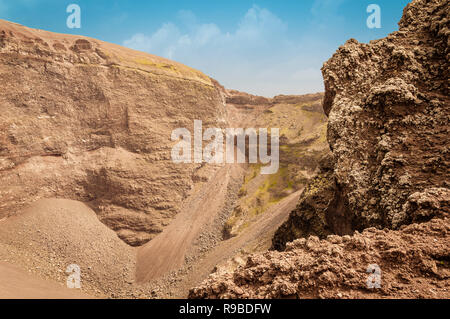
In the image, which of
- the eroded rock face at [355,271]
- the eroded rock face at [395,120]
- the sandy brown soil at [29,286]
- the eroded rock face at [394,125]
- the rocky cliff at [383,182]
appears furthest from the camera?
the sandy brown soil at [29,286]

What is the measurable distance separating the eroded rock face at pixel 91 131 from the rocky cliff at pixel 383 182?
20067mm

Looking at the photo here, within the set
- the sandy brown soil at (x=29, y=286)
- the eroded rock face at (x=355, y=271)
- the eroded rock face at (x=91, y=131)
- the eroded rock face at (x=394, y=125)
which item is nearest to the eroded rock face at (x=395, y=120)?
the eroded rock face at (x=394, y=125)

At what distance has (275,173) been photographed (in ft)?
116

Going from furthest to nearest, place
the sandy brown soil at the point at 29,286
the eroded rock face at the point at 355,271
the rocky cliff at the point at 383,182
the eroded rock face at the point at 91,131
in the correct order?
the eroded rock face at the point at 91,131 → the sandy brown soil at the point at 29,286 → the rocky cliff at the point at 383,182 → the eroded rock face at the point at 355,271

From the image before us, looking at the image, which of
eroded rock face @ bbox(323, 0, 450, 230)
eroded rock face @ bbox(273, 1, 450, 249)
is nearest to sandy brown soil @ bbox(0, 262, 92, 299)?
eroded rock face @ bbox(273, 1, 450, 249)

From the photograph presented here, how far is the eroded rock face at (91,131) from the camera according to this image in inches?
926

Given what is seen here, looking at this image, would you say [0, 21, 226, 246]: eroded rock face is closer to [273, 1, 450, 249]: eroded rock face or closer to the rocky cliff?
the rocky cliff

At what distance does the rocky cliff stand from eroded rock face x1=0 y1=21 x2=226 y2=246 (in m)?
20.1

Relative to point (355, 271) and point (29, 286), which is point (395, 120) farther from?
point (29, 286)

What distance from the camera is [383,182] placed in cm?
703

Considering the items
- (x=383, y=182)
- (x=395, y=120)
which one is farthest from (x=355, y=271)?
(x=395, y=120)

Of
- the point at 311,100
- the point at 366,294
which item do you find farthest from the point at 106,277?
the point at 311,100

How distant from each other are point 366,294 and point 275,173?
3162 centimetres

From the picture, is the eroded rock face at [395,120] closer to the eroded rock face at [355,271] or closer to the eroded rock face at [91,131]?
the eroded rock face at [355,271]
